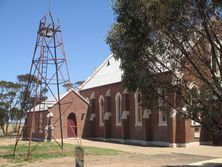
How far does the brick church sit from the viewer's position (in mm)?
32094

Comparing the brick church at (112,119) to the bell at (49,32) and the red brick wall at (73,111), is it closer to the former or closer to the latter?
the red brick wall at (73,111)

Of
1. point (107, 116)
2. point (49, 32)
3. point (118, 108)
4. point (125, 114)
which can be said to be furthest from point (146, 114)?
point (49, 32)

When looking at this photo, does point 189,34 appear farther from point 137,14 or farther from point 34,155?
point 34,155

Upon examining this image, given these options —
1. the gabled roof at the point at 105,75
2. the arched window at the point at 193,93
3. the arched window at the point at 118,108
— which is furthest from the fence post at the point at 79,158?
the gabled roof at the point at 105,75

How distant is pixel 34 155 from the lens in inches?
985

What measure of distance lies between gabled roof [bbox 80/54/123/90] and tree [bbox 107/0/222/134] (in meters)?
25.8

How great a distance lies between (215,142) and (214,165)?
14777 mm

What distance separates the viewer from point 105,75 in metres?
50.1

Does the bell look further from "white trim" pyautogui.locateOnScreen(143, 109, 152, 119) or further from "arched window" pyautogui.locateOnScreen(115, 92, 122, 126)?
"arched window" pyautogui.locateOnScreen(115, 92, 122, 126)

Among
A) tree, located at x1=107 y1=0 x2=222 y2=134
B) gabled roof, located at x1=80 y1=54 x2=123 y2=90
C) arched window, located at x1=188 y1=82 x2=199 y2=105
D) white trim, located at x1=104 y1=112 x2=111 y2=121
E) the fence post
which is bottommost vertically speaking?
the fence post

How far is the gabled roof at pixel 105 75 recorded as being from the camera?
4508 centimetres

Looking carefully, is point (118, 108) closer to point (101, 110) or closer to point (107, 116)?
point (107, 116)

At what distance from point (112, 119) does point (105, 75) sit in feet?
26.8

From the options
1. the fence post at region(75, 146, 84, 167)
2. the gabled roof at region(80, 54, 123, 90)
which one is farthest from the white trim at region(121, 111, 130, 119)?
the fence post at region(75, 146, 84, 167)
